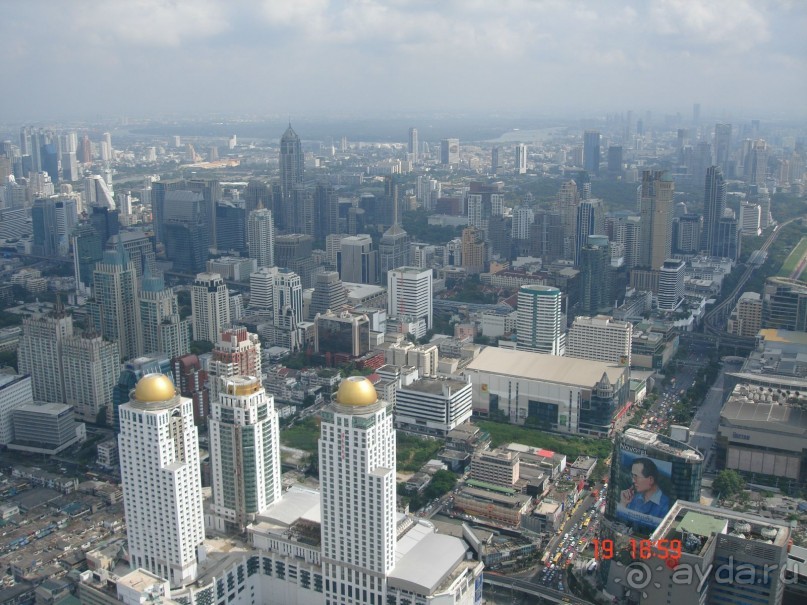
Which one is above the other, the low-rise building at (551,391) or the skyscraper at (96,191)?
the skyscraper at (96,191)

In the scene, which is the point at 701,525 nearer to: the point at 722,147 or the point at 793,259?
the point at 793,259

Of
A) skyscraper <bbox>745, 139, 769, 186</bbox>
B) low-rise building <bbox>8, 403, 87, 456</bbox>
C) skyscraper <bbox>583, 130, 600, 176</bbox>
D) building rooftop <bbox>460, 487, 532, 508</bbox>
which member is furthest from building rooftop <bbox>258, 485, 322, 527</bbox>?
skyscraper <bbox>583, 130, 600, 176</bbox>

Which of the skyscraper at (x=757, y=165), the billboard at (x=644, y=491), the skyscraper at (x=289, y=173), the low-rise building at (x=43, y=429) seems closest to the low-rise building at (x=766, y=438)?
the billboard at (x=644, y=491)

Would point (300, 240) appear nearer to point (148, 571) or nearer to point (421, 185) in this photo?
point (421, 185)

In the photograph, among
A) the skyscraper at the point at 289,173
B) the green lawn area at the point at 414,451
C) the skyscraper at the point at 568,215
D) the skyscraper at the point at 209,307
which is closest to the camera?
the green lawn area at the point at 414,451

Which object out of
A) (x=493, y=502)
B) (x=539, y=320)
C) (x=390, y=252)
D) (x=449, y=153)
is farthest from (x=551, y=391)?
(x=449, y=153)

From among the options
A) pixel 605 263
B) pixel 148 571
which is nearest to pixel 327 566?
pixel 148 571

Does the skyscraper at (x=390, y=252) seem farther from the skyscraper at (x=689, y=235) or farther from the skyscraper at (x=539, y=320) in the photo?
the skyscraper at (x=689, y=235)

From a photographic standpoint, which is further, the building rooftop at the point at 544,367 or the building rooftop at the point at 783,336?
the building rooftop at the point at 783,336
